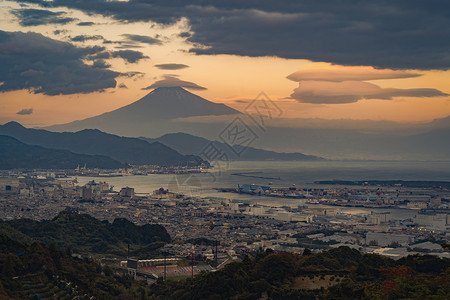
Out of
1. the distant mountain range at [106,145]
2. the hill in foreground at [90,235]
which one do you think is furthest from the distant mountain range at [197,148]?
the hill in foreground at [90,235]

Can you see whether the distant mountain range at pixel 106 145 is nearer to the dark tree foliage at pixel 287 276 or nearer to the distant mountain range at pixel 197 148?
the distant mountain range at pixel 197 148

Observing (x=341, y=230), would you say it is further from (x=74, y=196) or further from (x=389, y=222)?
(x=74, y=196)

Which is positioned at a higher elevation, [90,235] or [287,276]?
[287,276]

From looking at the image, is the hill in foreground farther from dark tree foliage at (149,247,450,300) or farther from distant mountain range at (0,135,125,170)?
distant mountain range at (0,135,125,170)

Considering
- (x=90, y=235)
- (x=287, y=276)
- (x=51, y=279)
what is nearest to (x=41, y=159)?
(x=90, y=235)

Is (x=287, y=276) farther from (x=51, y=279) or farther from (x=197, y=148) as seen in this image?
(x=197, y=148)

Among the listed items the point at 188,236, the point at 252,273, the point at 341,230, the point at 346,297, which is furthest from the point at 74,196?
the point at 346,297

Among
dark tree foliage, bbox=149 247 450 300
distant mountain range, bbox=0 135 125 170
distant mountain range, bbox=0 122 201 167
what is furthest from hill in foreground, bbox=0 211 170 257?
distant mountain range, bbox=0 122 201 167
